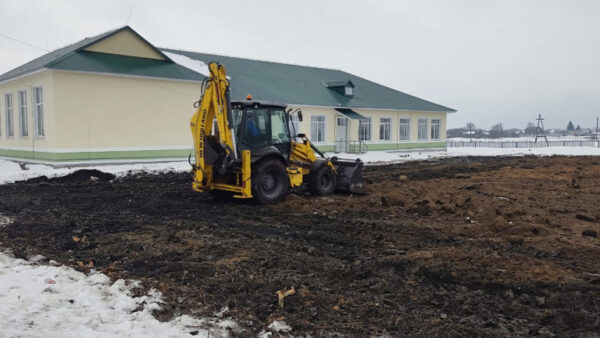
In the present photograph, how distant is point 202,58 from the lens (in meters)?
30.5

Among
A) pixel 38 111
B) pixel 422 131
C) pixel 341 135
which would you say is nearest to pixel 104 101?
pixel 38 111

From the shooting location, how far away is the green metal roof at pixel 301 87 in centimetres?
2804

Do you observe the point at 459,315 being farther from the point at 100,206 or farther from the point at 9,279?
the point at 100,206

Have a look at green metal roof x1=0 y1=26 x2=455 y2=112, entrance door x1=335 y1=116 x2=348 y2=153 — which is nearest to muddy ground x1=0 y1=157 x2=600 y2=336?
green metal roof x1=0 y1=26 x2=455 y2=112

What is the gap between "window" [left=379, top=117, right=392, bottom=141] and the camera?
113 feet

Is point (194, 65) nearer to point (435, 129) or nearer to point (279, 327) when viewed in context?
point (279, 327)

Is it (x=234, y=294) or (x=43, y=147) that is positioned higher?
(x=43, y=147)

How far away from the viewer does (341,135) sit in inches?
Result: 1251

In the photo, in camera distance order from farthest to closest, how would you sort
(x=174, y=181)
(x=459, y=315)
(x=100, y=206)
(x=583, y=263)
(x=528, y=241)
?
(x=174, y=181) → (x=100, y=206) → (x=528, y=241) → (x=583, y=263) → (x=459, y=315)

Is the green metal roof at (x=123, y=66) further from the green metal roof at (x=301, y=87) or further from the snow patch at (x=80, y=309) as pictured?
the snow patch at (x=80, y=309)

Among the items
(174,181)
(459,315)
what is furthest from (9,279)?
(174,181)

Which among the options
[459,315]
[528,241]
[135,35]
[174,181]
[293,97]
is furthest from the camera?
[293,97]

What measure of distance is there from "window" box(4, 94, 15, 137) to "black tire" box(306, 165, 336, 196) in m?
16.5

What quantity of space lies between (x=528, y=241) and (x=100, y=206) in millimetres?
8565
